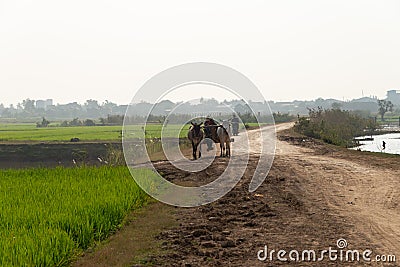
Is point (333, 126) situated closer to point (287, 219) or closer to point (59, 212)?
point (287, 219)

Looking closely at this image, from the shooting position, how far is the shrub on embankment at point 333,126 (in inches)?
1184

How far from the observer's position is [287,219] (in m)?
8.55

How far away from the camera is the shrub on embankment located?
30.1m

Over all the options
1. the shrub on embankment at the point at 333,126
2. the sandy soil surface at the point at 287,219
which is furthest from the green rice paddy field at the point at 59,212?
the shrub on embankment at the point at 333,126

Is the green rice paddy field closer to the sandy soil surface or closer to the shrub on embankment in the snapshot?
the sandy soil surface

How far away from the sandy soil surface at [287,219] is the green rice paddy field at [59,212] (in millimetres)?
416

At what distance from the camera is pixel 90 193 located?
9.72 meters

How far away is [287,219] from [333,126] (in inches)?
1204

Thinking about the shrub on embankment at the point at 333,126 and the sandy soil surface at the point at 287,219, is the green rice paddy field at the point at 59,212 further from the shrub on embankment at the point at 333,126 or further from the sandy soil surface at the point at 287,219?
the shrub on embankment at the point at 333,126

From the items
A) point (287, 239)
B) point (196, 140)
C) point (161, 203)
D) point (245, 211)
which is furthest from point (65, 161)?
point (287, 239)

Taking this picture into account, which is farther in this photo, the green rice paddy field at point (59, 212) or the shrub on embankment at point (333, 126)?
the shrub on embankment at point (333, 126)

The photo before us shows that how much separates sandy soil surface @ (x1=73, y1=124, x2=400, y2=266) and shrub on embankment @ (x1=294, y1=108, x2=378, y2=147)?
14912mm

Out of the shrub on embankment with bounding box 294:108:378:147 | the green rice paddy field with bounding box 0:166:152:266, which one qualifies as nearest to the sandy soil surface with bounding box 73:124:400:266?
the green rice paddy field with bounding box 0:166:152:266

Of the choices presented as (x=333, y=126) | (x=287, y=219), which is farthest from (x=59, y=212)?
(x=333, y=126)
